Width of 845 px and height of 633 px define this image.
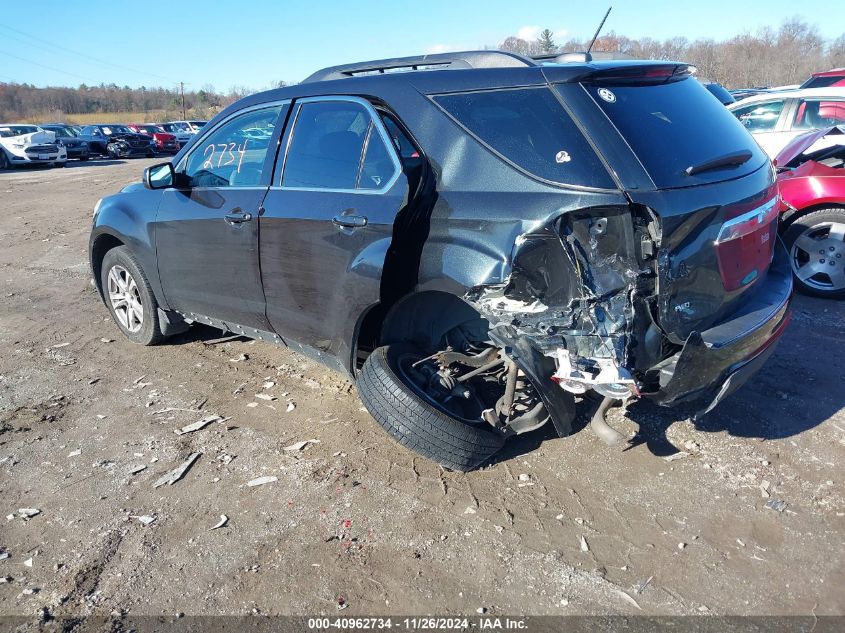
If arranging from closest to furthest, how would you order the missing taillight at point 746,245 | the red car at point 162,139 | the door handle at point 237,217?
the missing taillight at point 746,245 < the door handle at point 237,217 < the red car at point 162,139

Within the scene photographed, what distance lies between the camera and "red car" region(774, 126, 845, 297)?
5.97 meters

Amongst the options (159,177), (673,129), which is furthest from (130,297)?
(673,129)

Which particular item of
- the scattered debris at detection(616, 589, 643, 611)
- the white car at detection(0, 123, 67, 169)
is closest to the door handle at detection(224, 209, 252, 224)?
the scattered debris at detection(616, 589, 643, 611)

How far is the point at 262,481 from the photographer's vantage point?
3562 mm

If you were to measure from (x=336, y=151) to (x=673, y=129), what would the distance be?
5.78 feet

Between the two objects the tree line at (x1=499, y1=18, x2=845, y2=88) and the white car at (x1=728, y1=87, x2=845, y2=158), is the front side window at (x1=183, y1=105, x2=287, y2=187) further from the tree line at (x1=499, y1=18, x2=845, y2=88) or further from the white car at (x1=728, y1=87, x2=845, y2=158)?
the tree line at (x1=499, y1=18, x2=845, y2=88)

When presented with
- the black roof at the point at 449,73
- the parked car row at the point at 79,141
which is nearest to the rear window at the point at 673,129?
the black roof at the point at 449,73

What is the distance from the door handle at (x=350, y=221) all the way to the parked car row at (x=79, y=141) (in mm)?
24967

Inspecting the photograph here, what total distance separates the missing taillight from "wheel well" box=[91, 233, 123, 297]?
449 cm

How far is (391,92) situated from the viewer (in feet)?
11.6

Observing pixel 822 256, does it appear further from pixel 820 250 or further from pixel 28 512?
pixel 28 512

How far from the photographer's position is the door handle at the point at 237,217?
161 inches

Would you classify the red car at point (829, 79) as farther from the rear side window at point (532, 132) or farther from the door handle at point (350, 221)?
the door handle at point (350, 221)

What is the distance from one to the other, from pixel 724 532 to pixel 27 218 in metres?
13.2
